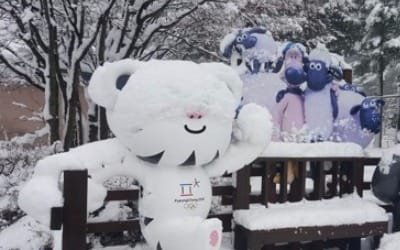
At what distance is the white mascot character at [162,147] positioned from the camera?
3.42 m

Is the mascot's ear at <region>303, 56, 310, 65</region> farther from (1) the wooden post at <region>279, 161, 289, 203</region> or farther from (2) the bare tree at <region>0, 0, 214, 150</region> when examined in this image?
(2) the bare tree at <region>0, 0, 214, 150</region>

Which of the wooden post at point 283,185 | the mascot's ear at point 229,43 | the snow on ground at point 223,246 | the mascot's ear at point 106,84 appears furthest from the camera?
the mascot's ear at point 229,43

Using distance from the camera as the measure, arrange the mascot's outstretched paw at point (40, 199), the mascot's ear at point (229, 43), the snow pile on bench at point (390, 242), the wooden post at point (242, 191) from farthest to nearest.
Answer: the mascot's ear at point (229, 43) → the snow pile on bench at point (390, 242) → the wooden post at point (242, 191) → the mascot's outstretched paw at point (40, 199)

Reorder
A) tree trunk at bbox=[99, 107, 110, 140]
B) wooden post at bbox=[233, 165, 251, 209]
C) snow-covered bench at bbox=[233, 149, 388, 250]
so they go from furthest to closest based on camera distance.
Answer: tree trunk at bbox=[99, 107, 110, 140] < wooden post at bbox=[233, 165, 251, 209] < snow-covered bench at bbox=[233, 149, 388, 250]

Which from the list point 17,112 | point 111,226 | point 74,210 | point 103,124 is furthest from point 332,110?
point 17,112

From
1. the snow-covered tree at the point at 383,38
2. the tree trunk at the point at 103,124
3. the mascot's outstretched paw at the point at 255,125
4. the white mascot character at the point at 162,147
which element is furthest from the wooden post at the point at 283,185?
the snow-covered tree at the point at 383,38

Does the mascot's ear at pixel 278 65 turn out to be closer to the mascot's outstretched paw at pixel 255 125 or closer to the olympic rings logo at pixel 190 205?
the mascot's outstretched paw at pixel 255 125

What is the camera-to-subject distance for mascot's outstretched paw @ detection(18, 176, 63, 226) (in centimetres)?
328

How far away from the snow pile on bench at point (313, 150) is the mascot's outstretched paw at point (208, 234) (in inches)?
52.0

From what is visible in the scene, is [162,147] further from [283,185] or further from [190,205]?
[283,185]

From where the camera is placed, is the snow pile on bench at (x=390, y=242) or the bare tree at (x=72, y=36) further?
the bare tree at (x=72, y=36)

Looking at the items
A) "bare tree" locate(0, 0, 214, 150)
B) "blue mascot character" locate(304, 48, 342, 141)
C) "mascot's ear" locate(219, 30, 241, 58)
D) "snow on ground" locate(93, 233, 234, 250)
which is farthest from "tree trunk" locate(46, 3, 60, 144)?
"blue mascot character" locate(304, 48, 342, 141)

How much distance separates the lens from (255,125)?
393cm

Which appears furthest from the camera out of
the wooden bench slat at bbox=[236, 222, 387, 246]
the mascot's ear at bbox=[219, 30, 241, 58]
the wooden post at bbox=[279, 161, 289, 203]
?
the mascot's ear at bbox=[219, 30, 241, 58]
